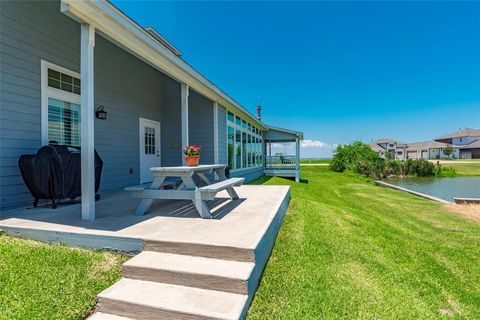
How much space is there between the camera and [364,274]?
8.36ft

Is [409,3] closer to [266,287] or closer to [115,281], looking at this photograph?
[266,287]

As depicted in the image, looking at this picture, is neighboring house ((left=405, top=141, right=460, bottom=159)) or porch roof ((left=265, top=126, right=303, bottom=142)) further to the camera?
neighboring house ((left=405, top=141, right=460, bottom=159))

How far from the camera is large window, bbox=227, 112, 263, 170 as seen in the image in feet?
30.1

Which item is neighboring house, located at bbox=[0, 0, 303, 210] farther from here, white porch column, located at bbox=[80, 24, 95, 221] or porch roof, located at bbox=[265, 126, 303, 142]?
porch roof, located at bbox=[265, 126, 303, 142]

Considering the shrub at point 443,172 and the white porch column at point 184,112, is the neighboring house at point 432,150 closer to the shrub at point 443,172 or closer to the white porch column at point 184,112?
the shrub at point 443,172

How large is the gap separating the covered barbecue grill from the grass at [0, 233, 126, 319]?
1204mm

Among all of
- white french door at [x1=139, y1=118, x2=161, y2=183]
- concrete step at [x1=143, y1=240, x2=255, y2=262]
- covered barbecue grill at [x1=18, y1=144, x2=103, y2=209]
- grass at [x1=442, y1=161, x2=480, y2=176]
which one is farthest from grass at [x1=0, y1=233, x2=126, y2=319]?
grass at [x1=442, y1=161, x2=480, y2=176]

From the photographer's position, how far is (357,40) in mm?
15703

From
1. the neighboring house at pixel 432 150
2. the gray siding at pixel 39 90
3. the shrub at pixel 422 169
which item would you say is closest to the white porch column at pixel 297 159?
the gray siding at pixel 39 90

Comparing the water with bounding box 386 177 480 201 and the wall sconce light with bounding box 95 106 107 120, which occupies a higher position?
the wall sconce light with bounding box 95 106 107 120

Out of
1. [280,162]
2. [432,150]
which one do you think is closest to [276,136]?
[280,162]

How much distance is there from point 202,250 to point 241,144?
8.35 meters

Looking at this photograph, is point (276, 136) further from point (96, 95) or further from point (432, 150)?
point (432, 150)

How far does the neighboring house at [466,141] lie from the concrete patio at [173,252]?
2625 inches
